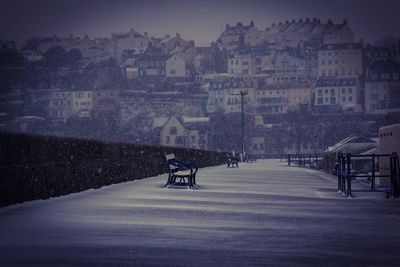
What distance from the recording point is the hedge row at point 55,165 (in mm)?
12125

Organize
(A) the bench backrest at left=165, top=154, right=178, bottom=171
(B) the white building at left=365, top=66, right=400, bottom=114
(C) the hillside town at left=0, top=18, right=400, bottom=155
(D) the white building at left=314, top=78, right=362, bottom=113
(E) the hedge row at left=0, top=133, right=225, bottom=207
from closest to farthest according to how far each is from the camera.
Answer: (E) the hedge row at left=0, top=133, right=225, bottom=207 < (A) the bench backrest at left=165, top=154, right=178, bottom=171 < (C) the hillside town at left=0, top=18, right=400, bottom=155 < (D) the white building at left=314, top=78, right=362, bottom=113 < (B) the white building at left=365, top=66, right=400, bottom=114

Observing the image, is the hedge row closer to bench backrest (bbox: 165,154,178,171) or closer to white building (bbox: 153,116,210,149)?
bench backrest (bbox: 165,154,178,171)

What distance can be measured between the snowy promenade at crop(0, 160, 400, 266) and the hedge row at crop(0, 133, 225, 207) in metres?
0.44

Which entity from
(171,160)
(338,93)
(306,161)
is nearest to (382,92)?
(338,93)

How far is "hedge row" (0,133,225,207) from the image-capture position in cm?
1212

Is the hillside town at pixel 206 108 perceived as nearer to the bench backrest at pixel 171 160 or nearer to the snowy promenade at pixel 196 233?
the bench backrest at pixel 171 160

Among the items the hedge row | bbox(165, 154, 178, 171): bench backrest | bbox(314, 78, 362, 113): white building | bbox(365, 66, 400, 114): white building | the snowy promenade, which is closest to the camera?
the snowy promenade

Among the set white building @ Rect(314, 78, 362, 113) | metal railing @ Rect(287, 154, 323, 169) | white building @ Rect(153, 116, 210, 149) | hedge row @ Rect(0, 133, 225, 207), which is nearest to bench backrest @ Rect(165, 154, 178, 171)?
hedge row @ Rect(0, 133, 225, 207)

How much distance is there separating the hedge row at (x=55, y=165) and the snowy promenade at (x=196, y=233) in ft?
1.44

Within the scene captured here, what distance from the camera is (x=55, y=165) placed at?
14.4 m

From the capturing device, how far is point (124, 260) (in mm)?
6031

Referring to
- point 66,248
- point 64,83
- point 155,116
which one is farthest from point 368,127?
point 66,248

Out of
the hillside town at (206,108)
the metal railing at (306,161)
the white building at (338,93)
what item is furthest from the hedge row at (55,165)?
the white building at (338,93)

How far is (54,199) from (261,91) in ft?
584
